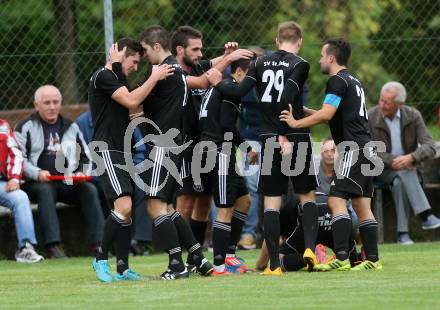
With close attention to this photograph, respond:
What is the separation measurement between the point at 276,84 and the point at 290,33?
1.52 feet

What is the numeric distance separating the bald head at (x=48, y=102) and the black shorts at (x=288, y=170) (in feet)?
12.3

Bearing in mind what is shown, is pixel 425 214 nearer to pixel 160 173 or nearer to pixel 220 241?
pixel 220 241

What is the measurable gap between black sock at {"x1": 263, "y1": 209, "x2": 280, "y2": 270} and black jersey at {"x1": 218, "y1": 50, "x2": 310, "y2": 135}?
69cm

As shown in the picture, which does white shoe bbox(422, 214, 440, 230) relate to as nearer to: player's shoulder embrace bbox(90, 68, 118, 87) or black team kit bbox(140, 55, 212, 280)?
black team kit bbox(140, 55, 212, 280)

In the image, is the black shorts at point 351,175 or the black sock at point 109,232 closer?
the black sock at point 109,232

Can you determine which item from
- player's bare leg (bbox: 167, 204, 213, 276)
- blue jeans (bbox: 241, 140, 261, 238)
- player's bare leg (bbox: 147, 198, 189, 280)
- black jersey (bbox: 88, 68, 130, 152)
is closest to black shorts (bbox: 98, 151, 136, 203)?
black jersey (bbox: 88, 68, 130, 152)

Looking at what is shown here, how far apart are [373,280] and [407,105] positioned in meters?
6.22

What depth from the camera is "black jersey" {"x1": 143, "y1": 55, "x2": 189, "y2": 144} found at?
9.68 meters

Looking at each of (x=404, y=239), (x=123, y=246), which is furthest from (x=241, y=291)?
(x=404, y=239)

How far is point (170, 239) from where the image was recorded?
9602 mm

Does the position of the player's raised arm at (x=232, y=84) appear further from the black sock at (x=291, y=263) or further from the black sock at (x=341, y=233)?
the black sock at (x=291, y=263)

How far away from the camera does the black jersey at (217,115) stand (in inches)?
408

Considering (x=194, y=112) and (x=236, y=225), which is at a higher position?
(x=194, y=112)

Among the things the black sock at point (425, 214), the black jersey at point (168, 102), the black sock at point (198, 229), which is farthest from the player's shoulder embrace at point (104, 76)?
the black sock at point (425, 214)
